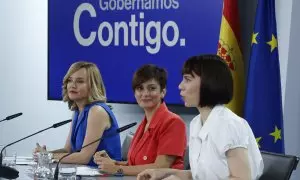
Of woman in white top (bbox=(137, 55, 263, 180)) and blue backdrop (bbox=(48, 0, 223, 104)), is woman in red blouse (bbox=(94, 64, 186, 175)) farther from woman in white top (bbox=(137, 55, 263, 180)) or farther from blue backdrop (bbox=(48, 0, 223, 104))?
blue backdrop (bbox=(48, 0, 223, 104))

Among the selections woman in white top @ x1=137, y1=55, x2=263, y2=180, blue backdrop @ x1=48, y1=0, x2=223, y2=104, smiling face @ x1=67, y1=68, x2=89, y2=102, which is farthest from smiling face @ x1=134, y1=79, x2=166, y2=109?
blue backdrop @ x1=48, y1=0, x2=223, y2=104

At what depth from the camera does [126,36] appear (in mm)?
4379

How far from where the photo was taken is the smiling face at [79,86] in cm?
326

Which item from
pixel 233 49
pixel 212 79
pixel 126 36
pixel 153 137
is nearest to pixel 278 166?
pixel 212 79

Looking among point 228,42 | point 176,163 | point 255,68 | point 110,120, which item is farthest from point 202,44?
point 176,163

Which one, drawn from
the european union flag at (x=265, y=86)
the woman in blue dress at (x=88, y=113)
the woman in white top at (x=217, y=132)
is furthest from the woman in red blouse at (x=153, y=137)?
the european union flag at (x=265, y=86)

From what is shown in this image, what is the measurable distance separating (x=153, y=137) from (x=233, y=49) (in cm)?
130

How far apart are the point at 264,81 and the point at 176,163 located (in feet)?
3.61

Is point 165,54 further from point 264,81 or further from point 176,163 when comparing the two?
point 176,163

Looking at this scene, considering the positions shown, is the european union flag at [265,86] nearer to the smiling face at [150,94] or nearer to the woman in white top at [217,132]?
the smiling face at [150,94]

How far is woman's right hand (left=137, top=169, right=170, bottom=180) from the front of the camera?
2293 millimetres

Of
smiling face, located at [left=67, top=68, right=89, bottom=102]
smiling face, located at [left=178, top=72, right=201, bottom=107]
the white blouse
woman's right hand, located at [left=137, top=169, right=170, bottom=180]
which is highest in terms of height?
smiling face, located at [left=178, top=72, right=201, bottom=107]

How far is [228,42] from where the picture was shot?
12.4ft

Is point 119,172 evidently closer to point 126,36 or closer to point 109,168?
point 109,168
